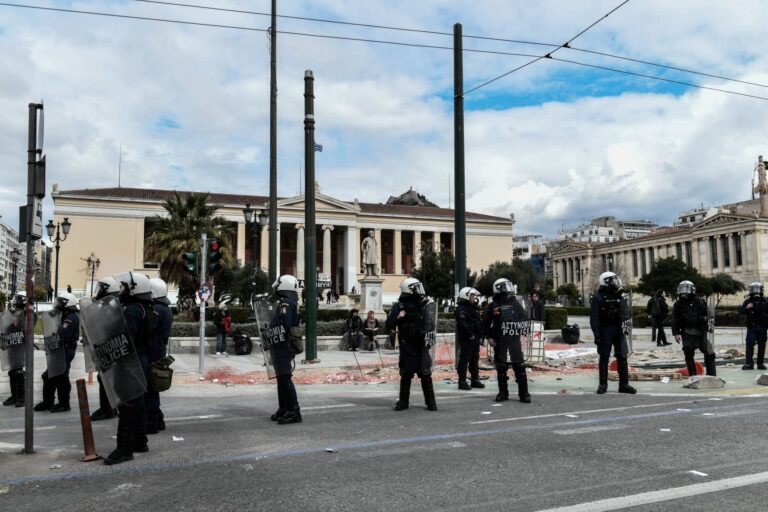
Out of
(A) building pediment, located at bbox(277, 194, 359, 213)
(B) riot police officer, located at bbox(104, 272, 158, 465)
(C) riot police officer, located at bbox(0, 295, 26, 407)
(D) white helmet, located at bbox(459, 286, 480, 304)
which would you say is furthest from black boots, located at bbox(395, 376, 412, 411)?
(A) building pediment, located at bbox(277, 194, 359, 213)

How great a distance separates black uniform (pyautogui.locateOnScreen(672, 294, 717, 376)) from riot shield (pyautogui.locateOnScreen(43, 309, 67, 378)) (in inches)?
392

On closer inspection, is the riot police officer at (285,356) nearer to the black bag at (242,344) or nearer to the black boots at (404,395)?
the black boots at (404,395)

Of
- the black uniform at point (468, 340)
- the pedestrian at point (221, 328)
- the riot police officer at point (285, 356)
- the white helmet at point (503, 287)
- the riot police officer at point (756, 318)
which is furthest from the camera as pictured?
the pedestrian at point (221, 328)

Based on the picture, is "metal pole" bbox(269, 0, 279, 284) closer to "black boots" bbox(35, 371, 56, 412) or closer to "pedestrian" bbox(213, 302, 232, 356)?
"pedestrian" bbox(213, 302, 232, 356)

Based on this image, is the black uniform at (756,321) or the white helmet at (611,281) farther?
the black uniform at (756,321)

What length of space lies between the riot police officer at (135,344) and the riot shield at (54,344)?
346 centimetres

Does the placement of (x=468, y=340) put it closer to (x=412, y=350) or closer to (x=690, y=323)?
(x=412, y=350)

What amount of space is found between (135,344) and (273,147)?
12.8 metres

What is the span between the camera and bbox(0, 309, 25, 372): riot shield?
1021 cm

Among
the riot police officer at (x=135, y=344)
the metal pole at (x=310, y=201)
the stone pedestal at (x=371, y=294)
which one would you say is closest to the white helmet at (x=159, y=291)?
the riot police officer at (x=135, y=344)

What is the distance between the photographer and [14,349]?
10.2 metres

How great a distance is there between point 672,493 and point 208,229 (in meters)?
33.1

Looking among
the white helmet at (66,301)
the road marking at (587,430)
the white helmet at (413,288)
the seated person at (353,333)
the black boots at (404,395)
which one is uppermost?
the white helmet at (413,288)

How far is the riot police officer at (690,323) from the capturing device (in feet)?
37.9
